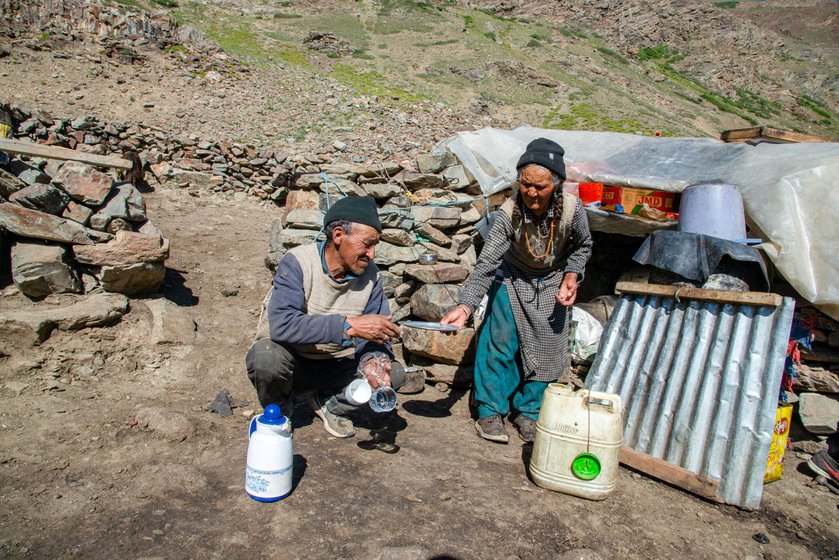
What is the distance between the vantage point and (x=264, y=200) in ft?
28.8

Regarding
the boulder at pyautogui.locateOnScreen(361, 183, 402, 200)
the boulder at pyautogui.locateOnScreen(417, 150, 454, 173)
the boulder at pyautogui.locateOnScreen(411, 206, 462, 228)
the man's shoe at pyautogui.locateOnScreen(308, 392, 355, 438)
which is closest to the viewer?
the man's shoe at pyautogui.locateOnScreen(308, 392, 355, 438)

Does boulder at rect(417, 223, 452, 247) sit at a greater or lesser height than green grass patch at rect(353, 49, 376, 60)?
lesser

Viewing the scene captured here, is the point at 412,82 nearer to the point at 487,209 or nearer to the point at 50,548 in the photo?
the point at 487,209

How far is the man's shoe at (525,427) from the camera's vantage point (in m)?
3.29

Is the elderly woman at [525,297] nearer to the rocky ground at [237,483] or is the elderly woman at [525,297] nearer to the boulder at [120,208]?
the rocky ground at [237,483]

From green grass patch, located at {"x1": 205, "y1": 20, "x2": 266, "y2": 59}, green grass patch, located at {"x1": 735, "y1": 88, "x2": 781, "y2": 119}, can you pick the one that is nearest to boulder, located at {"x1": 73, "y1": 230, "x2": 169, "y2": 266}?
green grass patch, located at {"x1": 205, "y1": 20, "x2": 266, "y2": 59}

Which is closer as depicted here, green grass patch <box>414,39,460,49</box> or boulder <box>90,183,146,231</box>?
boulder <box>90,183,146,231</box>

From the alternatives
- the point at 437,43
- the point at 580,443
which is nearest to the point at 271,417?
the point at 580,443

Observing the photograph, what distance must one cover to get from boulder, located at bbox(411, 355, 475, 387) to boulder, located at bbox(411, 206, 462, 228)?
1676 millimetres

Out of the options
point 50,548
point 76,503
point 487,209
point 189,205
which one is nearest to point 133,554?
point 50,548

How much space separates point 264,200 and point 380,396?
665cm

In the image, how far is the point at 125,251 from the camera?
4070 mm

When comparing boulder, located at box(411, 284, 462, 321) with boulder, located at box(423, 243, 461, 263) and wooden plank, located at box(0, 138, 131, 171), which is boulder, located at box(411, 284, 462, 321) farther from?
wooden plank, located at box(0, 138, 131, 171)

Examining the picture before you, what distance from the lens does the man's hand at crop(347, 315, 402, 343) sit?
2693 mm
